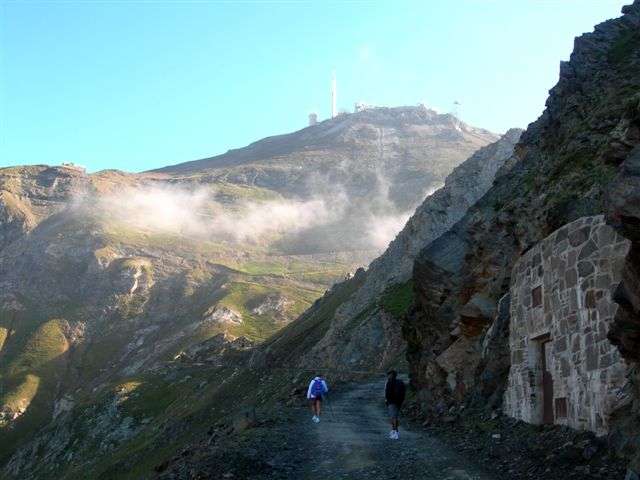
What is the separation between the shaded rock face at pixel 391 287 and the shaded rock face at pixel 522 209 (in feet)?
54.1

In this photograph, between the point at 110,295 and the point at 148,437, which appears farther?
the point at 110,295

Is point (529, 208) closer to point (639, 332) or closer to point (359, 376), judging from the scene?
point (639, 332)

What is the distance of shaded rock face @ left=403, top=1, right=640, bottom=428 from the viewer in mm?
17719

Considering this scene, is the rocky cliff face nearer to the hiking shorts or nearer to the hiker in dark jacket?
the hiker in dark jacket

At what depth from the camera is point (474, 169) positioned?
235 ft

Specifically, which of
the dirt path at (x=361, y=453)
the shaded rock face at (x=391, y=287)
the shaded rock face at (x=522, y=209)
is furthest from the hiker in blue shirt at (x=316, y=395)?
the shaded rock face at (x=391, y=287)

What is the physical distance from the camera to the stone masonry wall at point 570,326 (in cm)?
1198

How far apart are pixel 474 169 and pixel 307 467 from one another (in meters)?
60.7

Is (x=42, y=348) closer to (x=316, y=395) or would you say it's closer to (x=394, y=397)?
(x=316, y=395)

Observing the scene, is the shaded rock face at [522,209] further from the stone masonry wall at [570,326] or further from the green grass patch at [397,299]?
the green grass patch at [397,299]

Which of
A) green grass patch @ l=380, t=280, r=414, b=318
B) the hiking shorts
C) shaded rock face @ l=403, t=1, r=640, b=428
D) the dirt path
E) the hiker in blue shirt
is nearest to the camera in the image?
the dirt path

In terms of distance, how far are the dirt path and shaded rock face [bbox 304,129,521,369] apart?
19320mm

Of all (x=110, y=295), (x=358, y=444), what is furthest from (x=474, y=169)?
(x=110, y=295)

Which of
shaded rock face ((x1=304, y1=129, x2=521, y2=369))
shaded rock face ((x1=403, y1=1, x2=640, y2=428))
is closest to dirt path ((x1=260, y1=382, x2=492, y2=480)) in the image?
shaded rock face ((x1=403, y1=1, x2=640, y2=428))
